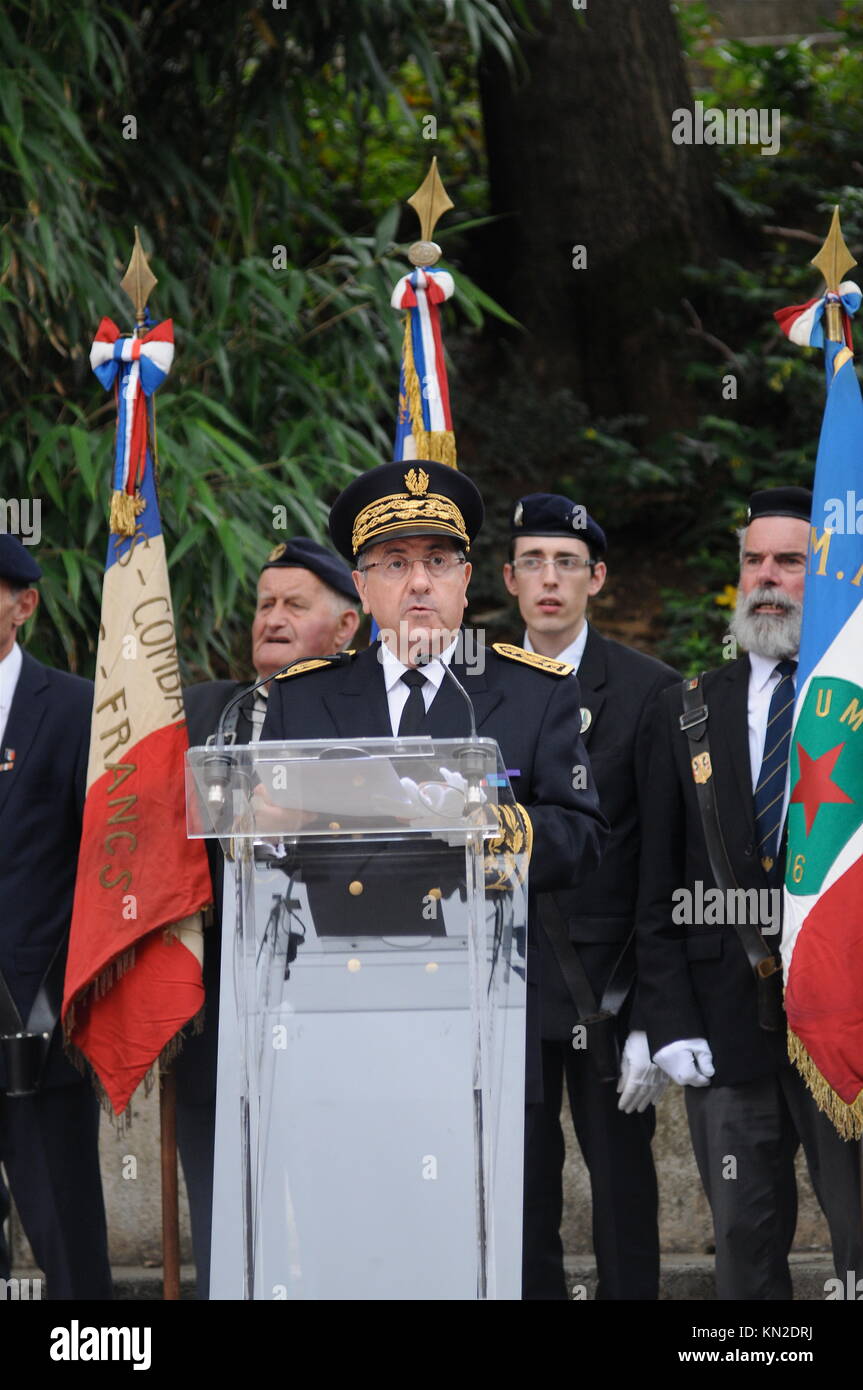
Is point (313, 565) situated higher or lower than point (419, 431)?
lower

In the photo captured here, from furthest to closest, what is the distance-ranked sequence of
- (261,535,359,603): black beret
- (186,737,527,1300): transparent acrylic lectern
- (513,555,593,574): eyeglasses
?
(261,535,359,603): black beret, (513,555,593,574): eyeglasses, (186,737,527,1300): transparent acrylic lectern

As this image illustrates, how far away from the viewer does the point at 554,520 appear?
4539 mm

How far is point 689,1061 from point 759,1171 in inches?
11.4

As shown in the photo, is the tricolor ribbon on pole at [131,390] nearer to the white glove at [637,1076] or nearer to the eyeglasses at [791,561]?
the eyeglasses at [791,561]

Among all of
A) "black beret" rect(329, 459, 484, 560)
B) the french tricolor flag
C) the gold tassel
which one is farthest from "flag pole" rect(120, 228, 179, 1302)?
"black beret" rect(329, 459, 484, 560)

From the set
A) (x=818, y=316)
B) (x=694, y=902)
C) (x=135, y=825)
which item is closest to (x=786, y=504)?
(x=818, y=316)

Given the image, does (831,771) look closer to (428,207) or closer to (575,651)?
(575,651)

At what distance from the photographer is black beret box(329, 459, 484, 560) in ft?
11.1

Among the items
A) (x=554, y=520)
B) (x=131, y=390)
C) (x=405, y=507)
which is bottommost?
(x=405, y=507)

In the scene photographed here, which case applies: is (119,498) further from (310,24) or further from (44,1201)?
(310,24)

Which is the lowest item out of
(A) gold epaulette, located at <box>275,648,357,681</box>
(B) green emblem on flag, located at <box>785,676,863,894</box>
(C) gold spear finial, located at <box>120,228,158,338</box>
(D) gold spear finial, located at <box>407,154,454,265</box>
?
(B) green emblem on flag, located at <box>785,676,863,894</box>

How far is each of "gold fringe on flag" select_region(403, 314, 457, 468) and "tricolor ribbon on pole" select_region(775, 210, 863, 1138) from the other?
0.99 metres

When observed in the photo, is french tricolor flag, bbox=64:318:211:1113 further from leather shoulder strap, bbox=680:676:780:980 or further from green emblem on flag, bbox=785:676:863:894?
green emblem on flag, bbox=785:676:863:894

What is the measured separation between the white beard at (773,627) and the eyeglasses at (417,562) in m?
1.10
